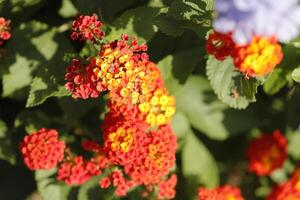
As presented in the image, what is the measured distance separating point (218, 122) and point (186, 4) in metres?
1.15

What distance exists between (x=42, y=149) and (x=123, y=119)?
50 cm

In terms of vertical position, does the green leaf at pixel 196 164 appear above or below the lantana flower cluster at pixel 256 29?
below

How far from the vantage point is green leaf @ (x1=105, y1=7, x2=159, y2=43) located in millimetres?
2841

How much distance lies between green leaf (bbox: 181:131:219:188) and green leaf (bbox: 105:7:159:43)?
91 cm

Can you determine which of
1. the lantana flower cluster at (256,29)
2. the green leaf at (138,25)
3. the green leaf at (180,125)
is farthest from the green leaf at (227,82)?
the green leaf at (180,125)

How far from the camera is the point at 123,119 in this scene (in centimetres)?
264

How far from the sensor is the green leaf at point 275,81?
3188 mm

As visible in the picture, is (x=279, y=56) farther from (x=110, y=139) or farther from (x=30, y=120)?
(x=30, y=120)

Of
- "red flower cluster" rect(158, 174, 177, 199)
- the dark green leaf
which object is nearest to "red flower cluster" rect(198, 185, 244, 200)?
"red flower cluster" rect(158, 174, 177, 199)

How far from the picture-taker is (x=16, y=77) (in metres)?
3.16

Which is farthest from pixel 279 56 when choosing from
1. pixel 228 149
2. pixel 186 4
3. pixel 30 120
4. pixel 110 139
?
pixel 228 149

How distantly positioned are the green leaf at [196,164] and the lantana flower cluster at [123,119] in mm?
419

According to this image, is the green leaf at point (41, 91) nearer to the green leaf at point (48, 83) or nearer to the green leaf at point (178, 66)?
the green leaf at point (48, 83)

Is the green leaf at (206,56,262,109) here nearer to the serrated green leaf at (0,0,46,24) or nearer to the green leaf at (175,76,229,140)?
the green leaf at (175,76,229,140)
